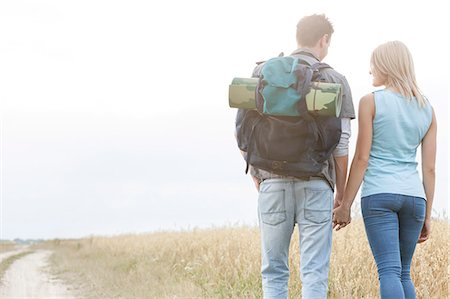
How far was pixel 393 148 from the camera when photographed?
459 cm

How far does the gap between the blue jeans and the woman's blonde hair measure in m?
0.73

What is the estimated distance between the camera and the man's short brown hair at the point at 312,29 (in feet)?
15.6

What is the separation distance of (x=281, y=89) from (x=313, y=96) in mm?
220

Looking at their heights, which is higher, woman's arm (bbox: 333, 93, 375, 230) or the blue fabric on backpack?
the blue fabric on backpack

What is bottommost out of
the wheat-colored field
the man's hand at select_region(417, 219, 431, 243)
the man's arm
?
the wheat-colored field

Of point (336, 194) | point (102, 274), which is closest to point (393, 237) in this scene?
point (336, 194)

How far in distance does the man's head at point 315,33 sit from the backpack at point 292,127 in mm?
291

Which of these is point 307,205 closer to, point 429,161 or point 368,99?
point 368,99

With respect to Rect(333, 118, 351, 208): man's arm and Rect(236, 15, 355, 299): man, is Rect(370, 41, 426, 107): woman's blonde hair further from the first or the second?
Rect(333, 118, 351, 208): man's arm

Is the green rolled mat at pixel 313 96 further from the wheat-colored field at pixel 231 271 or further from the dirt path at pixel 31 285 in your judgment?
the dirt path at pixel 31 285

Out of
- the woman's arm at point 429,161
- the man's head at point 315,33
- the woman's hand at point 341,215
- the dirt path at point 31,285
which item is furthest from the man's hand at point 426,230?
the dirt path at point 31,285

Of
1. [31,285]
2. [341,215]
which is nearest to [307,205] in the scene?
[341,215]

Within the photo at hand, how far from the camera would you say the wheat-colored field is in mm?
6973

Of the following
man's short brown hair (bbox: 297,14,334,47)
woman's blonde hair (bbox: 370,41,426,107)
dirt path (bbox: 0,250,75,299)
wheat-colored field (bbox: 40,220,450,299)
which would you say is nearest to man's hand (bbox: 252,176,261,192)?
man's short brown hair (bbox: 297,14,334,47)
